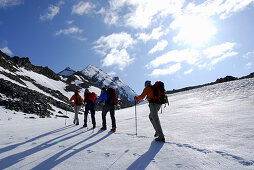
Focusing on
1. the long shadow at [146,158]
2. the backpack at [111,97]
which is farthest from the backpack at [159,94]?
the backpack at [111,97]

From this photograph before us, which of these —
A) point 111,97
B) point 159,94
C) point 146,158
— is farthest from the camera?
point 111,97

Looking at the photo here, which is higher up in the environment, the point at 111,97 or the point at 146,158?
the point at 111,97

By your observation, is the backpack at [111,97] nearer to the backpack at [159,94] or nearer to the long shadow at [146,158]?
the backpack at [159,94]

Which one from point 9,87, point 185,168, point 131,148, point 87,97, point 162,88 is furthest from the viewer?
point 9,87

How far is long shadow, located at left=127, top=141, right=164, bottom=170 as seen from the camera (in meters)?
3.47

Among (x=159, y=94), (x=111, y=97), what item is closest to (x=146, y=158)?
(x=159, y=94)

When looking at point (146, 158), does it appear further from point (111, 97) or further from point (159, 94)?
point (111, 97)

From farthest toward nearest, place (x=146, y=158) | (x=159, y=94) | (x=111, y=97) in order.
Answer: (x=111, y=97) < (x=159, y=94) < (x=146, y=158)

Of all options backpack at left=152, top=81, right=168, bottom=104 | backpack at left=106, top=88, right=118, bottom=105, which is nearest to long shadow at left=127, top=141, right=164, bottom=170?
backpack at left=152, top=81, right=168, bottom=104

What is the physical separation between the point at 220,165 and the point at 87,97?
24.4 feet

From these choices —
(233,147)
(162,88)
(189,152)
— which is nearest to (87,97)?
(162,88)

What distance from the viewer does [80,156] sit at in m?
4.08

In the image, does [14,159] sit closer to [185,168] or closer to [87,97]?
[185,168]

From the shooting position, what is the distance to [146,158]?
3.93 metres
